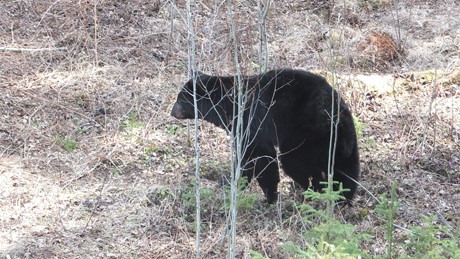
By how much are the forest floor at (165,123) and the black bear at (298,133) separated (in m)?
0.33

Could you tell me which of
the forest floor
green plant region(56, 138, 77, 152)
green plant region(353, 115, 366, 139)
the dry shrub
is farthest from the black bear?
the dry shrub

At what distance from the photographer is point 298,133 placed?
7.23 meters

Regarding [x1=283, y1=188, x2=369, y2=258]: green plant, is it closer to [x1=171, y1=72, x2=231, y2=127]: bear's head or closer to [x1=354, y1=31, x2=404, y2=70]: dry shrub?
[x1=171, y1=72, x2=231, y2=127]: bear's head

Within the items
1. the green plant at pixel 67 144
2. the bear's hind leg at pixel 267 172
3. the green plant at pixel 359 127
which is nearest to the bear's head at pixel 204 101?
the bear's hind leg at pixel 267 172

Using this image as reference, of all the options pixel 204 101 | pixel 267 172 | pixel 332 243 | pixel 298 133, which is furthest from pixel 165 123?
pixel 332 243

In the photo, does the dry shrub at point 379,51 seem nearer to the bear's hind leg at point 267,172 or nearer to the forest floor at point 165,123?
the forest floor at point 165,123

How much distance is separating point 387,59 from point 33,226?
5824 mm

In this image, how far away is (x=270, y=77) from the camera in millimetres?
7391

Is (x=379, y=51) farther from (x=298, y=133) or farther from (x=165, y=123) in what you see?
(x=298, y=133)

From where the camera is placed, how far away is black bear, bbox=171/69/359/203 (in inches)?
278

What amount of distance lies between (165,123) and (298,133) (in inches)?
92.1

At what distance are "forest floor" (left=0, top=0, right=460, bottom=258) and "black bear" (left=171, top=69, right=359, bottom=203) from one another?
1.07 ft

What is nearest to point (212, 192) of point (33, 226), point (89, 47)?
point (33, 226)

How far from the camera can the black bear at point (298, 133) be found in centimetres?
706
